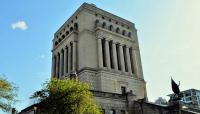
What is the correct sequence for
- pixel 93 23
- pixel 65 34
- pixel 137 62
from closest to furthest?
1. pixel 93 23
2. pixel 137 62
3. pixel 65 34

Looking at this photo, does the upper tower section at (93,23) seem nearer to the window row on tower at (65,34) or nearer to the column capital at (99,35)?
the window row on tower at (65,34)

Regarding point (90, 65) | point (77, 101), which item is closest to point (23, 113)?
point (77, 101)

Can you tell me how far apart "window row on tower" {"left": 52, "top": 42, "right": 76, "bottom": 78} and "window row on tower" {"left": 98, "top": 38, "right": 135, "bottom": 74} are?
18.6 ft

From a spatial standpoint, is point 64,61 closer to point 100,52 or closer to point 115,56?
point 100,52

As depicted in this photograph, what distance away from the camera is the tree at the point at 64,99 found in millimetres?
27297

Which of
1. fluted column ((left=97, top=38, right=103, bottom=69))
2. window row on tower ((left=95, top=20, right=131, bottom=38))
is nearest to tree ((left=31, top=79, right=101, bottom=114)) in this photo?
fluted column ((left=97, top=38, right=103, bottom=69))

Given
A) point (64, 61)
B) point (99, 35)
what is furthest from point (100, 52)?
point (64, 61)

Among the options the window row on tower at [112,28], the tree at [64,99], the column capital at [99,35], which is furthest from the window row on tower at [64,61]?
the tree at [64,99]

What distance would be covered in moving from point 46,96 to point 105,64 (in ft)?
70.9

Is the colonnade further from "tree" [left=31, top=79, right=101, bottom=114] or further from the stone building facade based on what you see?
"tree" [left=31, top=79, right=101, bottom=114]

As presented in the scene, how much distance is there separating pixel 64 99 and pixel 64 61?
2629 centimetres

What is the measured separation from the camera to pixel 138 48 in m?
57.0

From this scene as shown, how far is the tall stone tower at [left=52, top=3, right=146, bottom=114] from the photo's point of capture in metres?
46.2

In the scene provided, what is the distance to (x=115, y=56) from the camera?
165 feet
